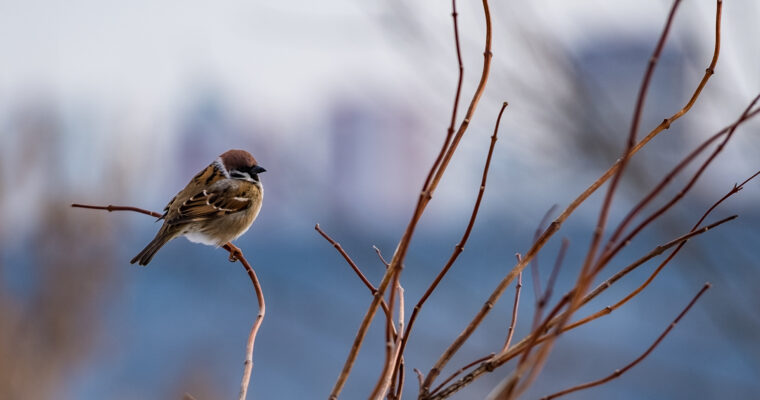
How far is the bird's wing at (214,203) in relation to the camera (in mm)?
2111

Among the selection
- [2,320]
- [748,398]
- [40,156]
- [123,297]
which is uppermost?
[748,398]

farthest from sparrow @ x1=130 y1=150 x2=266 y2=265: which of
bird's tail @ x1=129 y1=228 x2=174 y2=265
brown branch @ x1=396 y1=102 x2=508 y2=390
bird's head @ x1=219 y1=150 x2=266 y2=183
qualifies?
brown branch @ x1=396 y1=102 x2=508 y2=390

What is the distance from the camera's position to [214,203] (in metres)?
2.14

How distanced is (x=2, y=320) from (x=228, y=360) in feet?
9.90

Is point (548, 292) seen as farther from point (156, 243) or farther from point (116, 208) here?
point (156, 243)

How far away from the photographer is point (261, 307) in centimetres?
100

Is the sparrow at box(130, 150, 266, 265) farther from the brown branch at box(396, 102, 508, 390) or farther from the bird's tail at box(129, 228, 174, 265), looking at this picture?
the brown branch at box(396, 102, 508, 390)

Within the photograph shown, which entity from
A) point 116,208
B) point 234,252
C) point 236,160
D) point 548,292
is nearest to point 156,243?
point 236,160

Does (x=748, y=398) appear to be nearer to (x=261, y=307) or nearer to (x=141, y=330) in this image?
(x=261, y=307)

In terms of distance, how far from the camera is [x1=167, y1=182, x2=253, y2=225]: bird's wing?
211 centimetres

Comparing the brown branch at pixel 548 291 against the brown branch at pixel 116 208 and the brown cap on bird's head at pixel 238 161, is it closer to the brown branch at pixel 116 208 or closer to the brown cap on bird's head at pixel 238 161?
the brown branch at pixel 116 208

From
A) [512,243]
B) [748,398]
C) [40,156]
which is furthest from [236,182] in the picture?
[40,156]

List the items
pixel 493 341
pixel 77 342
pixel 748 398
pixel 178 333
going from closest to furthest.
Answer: pixel 748 398 < pixel 493 341 < pixel 77 342 < pixel 178 333

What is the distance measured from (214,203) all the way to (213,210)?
0.04m
